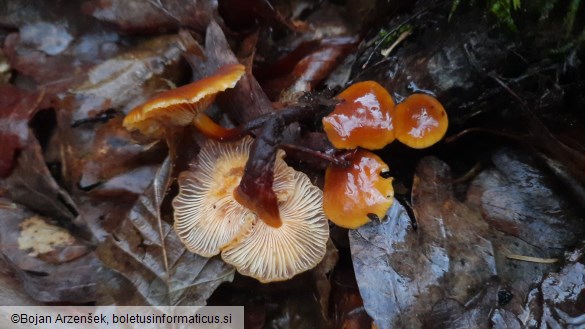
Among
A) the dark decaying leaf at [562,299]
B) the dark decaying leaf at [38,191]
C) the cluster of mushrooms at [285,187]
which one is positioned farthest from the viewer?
the dark decaying leaf at [38,191]

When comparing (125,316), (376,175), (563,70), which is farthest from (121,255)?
(563,70)

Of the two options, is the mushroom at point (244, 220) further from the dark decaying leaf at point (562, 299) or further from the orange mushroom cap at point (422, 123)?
the dark decaying leaf at point (562, 299)

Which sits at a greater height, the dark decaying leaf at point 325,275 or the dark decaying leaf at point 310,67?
the dark decaying leaf at point 310,67

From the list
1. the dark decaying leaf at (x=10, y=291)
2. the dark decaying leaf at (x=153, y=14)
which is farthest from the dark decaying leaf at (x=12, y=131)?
the dark decaying leaf at (x=153, y=14)

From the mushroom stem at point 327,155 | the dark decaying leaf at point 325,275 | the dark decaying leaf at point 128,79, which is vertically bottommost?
the dark decaying leaf at point 325,275

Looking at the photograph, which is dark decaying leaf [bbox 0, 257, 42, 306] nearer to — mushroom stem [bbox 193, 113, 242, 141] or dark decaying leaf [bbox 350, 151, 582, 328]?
mushroom stem [bbox 193, 113, 242, 141]

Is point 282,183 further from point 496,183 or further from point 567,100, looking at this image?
point 567,100

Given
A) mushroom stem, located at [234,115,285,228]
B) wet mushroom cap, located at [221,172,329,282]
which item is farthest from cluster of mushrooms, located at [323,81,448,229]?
mushroom stem, located at [234,115,285,228]

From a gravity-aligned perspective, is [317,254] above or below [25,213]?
below
